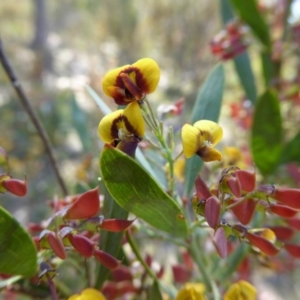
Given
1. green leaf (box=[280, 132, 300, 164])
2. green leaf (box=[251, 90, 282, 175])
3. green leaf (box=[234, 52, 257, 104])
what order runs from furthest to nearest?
green leaf (box=[234, 52, 257, 104]) → green leaf (box=[280, 132, 300, 164]) → green leaf (box=[251, 90, 282, 175])

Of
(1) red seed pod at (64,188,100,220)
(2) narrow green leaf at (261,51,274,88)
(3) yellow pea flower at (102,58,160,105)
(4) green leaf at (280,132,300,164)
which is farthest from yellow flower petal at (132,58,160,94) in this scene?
(2) narrow green leaf at (261,51,274,88)

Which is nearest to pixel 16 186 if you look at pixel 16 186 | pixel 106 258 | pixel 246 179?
pixel 16 186

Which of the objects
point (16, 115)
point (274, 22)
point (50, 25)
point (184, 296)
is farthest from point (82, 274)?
point (50, 25)

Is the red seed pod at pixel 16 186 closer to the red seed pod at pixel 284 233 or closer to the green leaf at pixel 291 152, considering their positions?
the red seed pod at pixel 284 233

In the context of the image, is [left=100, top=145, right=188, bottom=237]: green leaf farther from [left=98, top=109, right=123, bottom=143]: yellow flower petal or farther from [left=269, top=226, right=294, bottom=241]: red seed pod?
[left=269, top=226, right=294, bottom=241]: red seed pod

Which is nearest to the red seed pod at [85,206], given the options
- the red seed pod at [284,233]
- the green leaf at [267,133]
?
the red seed pod at [284,233]

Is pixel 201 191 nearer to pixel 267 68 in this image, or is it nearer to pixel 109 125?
pixel 109 125
